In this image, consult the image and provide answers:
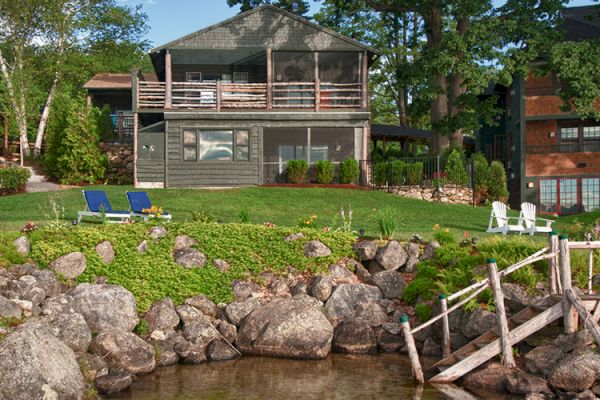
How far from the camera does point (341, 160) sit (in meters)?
30.9

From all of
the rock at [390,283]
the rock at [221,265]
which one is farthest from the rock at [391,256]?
the rock at [221,265]

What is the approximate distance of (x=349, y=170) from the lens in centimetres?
2992

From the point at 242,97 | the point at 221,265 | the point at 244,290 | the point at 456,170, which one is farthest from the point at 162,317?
the point at 242,97

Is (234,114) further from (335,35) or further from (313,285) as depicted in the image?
(313,285)

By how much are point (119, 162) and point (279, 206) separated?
9924mm

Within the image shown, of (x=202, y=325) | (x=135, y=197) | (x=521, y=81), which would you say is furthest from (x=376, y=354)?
(x=521, y=81)

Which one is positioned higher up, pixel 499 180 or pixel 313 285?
pixel 499 180

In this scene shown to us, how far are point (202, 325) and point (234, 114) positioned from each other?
16.5 m

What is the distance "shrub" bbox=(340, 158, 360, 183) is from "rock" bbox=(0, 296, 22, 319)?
18.3 m

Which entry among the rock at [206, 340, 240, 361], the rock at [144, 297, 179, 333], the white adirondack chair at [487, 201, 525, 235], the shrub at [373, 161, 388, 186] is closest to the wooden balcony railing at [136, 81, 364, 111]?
the shrub at [373, 161, 388, 186]

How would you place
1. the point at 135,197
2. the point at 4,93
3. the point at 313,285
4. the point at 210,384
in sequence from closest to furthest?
the point at 210,384 < the point at 313,285 < the point at 135,197 < the point at 4,93

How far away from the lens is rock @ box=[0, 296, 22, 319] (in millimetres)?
12766

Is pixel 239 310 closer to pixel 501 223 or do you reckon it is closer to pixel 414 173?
pixel 501 223

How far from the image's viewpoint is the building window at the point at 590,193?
1326 inches
